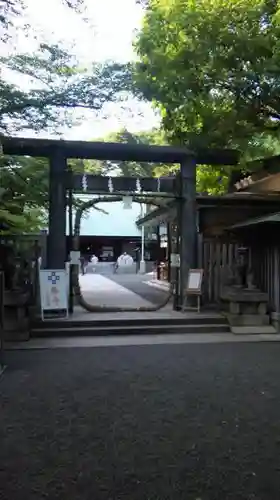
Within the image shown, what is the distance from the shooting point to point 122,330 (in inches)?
420

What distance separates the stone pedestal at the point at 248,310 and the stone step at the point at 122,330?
37cm

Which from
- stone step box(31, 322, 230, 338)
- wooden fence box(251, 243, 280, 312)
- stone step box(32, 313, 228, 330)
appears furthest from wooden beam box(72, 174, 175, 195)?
stone step box(31, 322, 230, 338)

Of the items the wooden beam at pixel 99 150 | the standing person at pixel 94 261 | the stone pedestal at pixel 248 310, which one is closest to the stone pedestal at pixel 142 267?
the standing person at pixel 94 261

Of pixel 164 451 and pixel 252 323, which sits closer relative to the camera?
pixel 164 451

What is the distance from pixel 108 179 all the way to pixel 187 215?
2241 millimetres

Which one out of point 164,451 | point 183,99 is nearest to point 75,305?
point 183,99

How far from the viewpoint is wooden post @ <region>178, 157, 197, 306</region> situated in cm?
1273

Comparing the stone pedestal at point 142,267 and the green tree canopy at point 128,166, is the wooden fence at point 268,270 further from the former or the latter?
the stone pedestal at point 142,267

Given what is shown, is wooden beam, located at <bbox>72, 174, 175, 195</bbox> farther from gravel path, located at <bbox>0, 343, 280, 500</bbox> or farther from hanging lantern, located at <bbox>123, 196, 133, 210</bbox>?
gravel path, located at <bbox>0, 343, 280, 500</bbox>

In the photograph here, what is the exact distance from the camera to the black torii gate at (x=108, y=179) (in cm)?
1206

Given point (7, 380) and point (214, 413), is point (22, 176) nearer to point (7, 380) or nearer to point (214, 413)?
point (7, 380)

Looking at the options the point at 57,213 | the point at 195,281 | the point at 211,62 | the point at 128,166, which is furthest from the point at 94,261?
the point at 211,62

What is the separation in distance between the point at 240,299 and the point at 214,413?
20.8 feet

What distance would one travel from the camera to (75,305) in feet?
44.5
